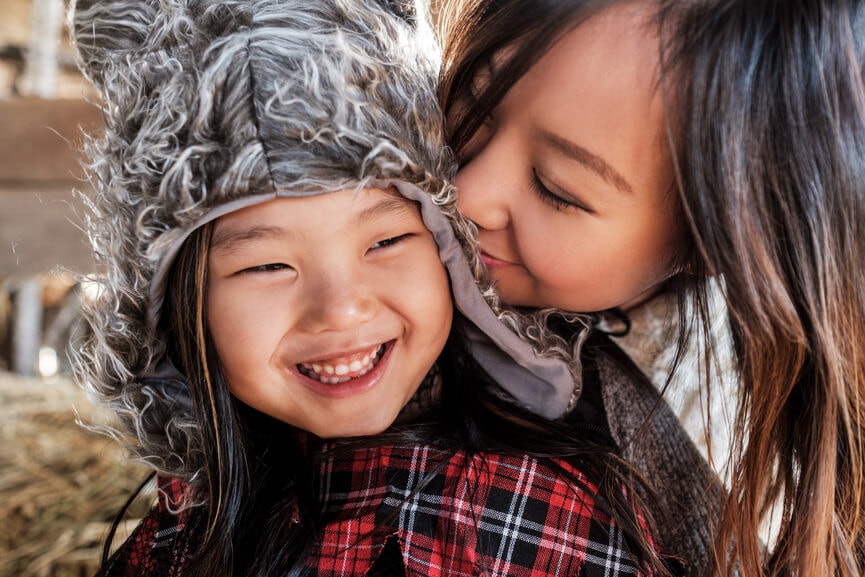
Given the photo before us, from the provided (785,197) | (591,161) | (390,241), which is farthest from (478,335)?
(785,197)

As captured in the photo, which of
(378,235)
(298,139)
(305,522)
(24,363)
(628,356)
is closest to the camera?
(298,139)

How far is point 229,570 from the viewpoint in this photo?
136cm

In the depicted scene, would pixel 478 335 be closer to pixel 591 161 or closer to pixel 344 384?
pixel 344 384

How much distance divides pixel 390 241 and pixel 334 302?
0.14 metres

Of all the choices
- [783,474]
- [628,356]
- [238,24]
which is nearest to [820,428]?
[783,474]

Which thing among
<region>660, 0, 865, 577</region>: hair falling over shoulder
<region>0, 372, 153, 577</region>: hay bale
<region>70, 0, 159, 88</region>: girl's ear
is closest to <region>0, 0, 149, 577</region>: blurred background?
<region>0, 372, 153, 577</region>: hay bale

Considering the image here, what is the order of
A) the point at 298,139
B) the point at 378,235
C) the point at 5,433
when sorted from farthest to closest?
1. the point at 5,433
2. the point at 378,235
3. the point at 298,139

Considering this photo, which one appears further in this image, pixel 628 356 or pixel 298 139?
pixel 628 356

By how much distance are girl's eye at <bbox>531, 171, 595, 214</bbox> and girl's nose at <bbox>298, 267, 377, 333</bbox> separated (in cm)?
30

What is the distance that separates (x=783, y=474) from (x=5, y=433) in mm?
2294

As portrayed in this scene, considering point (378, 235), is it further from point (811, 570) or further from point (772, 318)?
point (811, 570)

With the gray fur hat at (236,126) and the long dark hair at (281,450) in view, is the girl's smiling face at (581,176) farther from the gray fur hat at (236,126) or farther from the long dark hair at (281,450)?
the long dark hair at (281,450)

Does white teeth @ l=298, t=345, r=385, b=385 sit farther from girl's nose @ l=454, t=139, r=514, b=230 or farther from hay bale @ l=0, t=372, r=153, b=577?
hay bale @ l=0, t=372, r=153, b=577

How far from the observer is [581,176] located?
4.05 feet
